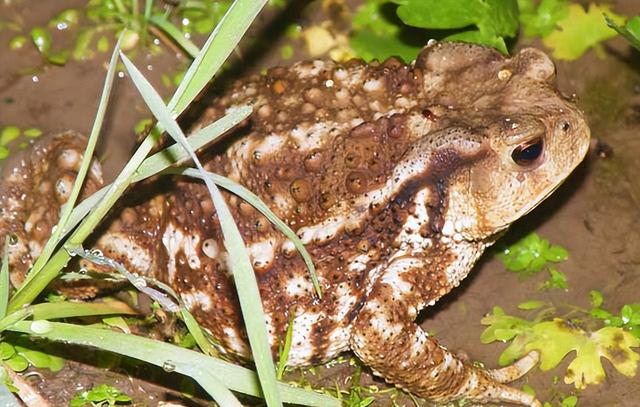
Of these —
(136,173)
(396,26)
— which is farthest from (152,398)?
(396,26)

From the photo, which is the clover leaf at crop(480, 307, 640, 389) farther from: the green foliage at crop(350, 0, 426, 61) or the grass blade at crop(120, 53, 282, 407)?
the grass blade at crop(120, 53, 282, 407)

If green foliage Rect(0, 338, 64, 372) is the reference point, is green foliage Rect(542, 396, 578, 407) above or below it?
below

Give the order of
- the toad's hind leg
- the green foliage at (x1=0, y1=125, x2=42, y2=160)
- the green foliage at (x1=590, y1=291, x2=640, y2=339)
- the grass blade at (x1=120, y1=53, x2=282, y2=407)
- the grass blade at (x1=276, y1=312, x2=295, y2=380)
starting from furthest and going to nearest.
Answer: the green foliage at (x1=0, y1=125, x2=42, y2=160) < the green foliage at (x1=590, y1=291, x2=640, y2=339) < the toad's hind leg < the grass blade at (x1=276, y1=312, x2=295, y2=380) < the grass blade at (x1=120, y1=53, x2=282, y2=407)

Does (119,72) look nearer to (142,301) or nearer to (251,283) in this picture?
(142,301)

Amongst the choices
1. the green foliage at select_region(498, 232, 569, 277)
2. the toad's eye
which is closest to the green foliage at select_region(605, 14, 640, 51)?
the toad's eye

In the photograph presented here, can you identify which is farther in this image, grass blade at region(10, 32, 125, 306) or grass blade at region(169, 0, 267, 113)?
grass blade at region(10, 32, 125, 306)

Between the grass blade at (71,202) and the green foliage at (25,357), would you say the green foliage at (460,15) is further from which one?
the green foliage at (25,357)

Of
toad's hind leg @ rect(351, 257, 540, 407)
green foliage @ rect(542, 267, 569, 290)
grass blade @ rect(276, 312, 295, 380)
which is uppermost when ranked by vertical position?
grass blade @ rect(276, 312, 295, 380)
